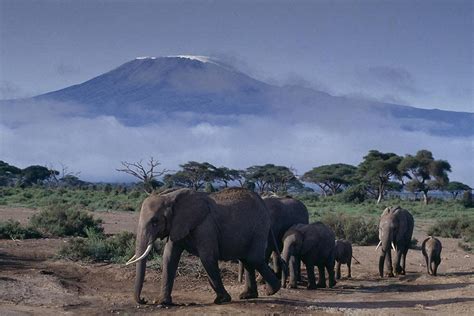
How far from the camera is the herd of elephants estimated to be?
10.7m

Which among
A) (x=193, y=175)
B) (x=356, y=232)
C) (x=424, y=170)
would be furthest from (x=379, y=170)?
(x=356, y=232)

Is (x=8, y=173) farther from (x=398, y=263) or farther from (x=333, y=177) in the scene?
(x=398, y=263)

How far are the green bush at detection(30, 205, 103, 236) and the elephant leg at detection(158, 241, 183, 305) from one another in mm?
9985

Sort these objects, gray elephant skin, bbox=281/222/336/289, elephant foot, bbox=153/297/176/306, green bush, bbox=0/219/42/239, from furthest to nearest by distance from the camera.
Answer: green bush, bbox=0/219/42/239 < gray elephant skin, bbox=281/222/336/289 < elephant foot, bbox=153/297/176/306

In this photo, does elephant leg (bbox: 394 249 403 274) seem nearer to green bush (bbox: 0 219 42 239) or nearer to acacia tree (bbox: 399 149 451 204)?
green bush (bbox: 0 219 42 239)

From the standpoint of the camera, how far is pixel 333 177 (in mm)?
67125

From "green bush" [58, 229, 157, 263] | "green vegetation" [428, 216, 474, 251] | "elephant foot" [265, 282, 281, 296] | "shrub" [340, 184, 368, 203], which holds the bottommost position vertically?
"elephant foot" [265, 282, 281, 296]

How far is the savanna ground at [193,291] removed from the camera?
10758 mm

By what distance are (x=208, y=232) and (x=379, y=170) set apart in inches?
1800

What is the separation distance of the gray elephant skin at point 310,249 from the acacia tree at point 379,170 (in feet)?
131

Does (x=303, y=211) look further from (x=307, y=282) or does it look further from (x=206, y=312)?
(x=206, y=312)

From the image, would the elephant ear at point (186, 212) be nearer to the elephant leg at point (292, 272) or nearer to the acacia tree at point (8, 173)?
the elephant leg at point (292, 272)

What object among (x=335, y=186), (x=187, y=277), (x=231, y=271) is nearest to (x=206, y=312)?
(x=187, y=277)

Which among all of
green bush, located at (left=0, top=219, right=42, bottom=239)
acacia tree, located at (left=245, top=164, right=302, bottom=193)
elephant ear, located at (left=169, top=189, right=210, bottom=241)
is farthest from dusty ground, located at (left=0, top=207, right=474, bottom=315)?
acacia tree, located at (left=245, top=164, right=302, bottom=193)
